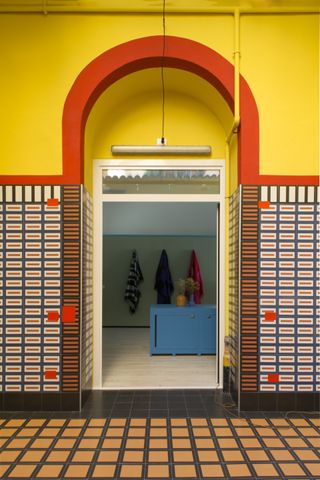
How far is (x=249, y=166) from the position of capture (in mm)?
3668

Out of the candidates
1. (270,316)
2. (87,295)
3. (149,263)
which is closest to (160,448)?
(270,316)

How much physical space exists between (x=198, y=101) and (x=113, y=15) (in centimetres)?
126

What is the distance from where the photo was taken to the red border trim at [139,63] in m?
3.67

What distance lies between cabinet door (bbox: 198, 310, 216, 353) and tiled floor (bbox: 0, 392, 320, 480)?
6.93 ft

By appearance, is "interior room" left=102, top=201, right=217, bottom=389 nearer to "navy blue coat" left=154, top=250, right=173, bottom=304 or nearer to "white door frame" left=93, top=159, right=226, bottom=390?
"navy blue coat" left=154, top=250, right=173, bottom=304

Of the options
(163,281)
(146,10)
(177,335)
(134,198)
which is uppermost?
(146,10)

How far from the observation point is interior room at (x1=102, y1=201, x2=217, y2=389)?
569 cm

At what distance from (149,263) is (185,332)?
3.12 m

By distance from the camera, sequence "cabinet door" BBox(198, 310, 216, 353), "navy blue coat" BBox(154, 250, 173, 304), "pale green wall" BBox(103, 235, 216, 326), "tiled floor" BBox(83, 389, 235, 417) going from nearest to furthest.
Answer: "tiled floor" BBox(83, 389, 235, 417), "cabinet door" BBox(198, 310, 216, 353), "navy blue coat" BBox(154, 250, 173, 304), "pale green wall" BBox(103, 235, 216, 326)

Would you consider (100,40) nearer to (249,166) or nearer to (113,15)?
(113,15)

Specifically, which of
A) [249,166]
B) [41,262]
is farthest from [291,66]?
[41,262]

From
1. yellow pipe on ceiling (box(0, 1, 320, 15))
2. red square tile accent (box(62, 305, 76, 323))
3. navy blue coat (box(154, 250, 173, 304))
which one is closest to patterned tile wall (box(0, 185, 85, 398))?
red square tile accent (box(62, 305, 76, 323))

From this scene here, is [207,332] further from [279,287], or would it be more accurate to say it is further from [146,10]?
[146,10]

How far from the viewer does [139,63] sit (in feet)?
12.4
